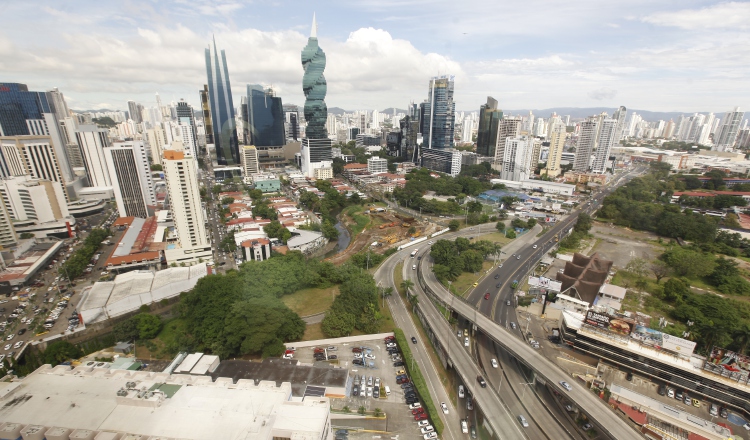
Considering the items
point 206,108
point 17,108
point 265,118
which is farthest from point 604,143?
point 17,108

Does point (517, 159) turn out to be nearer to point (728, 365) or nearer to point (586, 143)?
point (586, 143)

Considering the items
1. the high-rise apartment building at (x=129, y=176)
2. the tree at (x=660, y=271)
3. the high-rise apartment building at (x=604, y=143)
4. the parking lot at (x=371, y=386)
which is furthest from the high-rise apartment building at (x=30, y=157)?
the high-rise apartment building at (x=604, y=143)

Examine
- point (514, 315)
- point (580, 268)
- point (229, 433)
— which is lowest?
point (514, 315)

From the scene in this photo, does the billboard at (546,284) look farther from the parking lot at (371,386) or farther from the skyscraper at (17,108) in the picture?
the skyscraper at (17,108)

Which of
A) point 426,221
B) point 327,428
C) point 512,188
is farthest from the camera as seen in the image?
point 512,188

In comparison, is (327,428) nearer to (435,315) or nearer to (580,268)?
(435,315)

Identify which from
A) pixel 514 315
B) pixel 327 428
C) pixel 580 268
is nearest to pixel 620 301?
pixel 580 268
